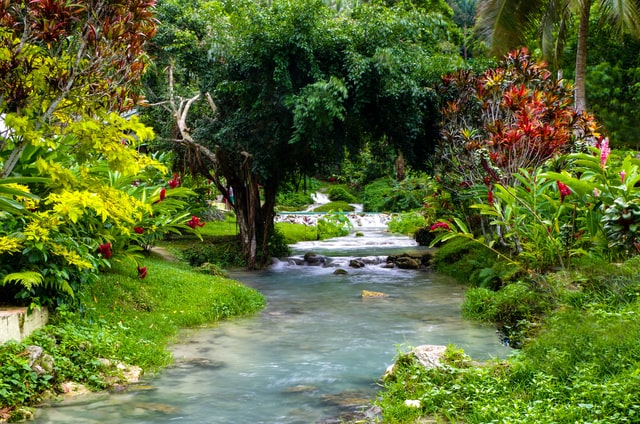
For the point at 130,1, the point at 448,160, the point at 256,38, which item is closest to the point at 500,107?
the point at 448,160

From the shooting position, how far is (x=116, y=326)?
751cm

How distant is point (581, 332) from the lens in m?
5.34

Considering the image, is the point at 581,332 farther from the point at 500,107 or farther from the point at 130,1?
the point at 500,107

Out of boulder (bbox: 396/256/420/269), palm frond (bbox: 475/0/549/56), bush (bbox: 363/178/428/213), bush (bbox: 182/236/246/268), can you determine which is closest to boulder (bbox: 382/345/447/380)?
bush (bbox: 182/236/246/268)

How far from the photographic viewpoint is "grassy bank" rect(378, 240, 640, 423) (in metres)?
4.23

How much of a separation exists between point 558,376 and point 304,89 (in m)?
9.00

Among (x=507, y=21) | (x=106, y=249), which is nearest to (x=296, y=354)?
(x=106, y=249)

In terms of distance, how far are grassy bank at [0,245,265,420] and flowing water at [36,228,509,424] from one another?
27cm

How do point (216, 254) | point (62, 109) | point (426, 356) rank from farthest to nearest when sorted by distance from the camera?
1. point (216, 254)
2. point (62, 109)
3. point (426, 356)

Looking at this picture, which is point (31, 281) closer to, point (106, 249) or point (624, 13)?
point (106, 249)

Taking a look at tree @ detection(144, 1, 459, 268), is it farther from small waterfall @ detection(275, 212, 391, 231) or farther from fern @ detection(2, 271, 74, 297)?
small waterfall @ detection(275, 212, 391, 231)

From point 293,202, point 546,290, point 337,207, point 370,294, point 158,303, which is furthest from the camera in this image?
point 293,202

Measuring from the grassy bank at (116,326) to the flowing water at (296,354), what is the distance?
27cm

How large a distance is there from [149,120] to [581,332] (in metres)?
15.8
